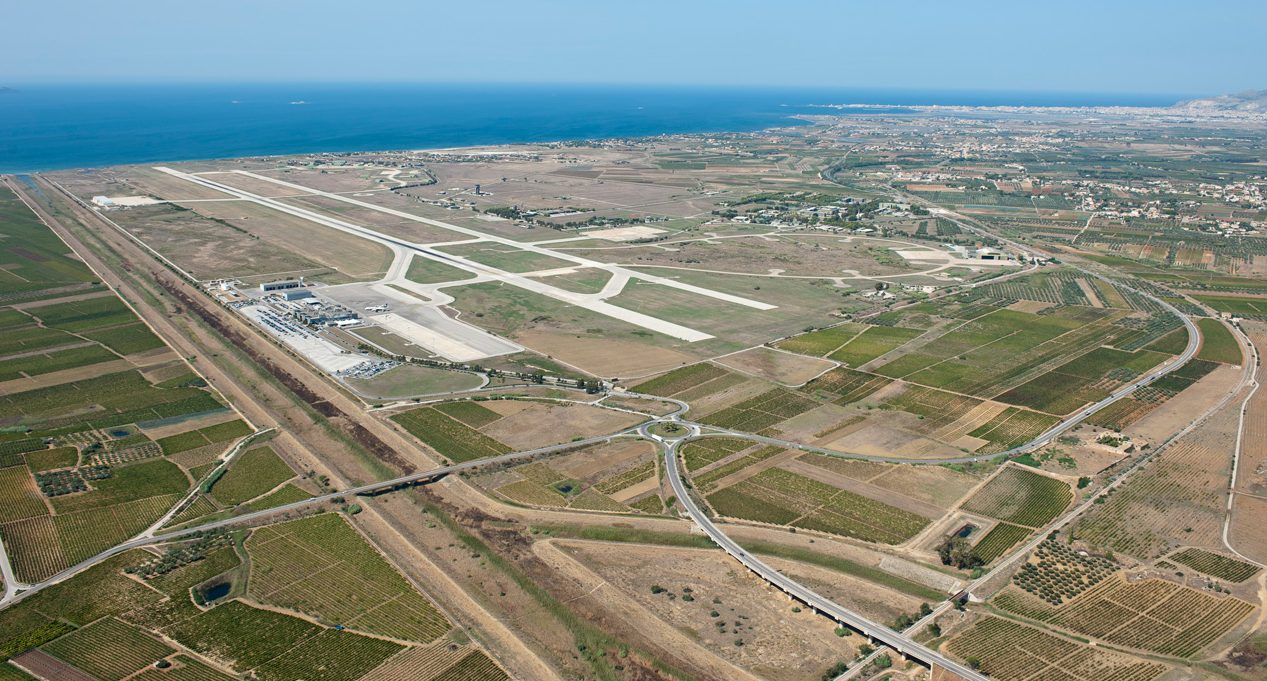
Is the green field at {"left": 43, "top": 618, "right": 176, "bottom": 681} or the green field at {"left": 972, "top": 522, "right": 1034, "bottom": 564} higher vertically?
the green field at {"left": 972, "top": 522, "right": 1034, "bottom": 564}

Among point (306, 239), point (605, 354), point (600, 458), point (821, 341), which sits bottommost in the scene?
point (600, 458)

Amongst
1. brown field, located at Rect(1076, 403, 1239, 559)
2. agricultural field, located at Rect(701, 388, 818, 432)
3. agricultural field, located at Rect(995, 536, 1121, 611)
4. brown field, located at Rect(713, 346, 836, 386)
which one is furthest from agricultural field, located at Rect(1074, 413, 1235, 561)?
brown field, located at Rect(713, 346, 836, 386)

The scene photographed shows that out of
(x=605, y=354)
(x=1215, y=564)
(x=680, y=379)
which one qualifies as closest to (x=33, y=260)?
(x=605, y=354)

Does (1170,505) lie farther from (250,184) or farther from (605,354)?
(250,184)

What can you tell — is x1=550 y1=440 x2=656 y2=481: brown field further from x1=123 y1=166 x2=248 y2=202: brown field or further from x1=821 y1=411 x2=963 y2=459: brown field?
x1=123 y1=166 x2=248 y2=202: brown field

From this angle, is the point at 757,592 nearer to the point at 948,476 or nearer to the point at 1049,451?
the point at 948,476

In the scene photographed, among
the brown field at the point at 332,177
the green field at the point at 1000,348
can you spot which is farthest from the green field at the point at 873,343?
the brown field at the point at 332,177
